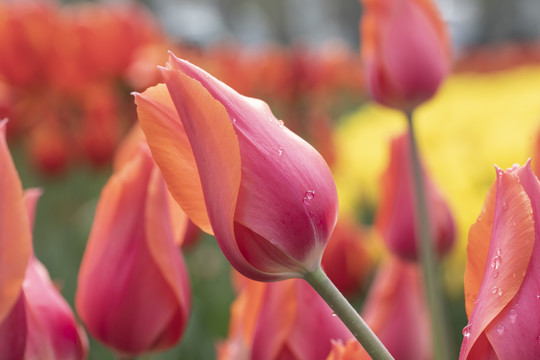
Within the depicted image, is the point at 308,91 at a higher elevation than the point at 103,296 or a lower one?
lower

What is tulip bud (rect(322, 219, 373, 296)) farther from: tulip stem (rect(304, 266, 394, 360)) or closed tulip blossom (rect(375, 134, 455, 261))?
tulip stem (rect(304, 266, 394, 360))

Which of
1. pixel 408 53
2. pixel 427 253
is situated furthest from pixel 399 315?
pixel 408 53

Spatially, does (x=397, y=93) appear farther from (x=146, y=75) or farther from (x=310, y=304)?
(x=146, y=75)

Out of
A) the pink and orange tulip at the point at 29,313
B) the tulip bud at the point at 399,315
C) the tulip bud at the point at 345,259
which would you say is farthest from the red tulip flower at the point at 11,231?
the tulip bud at the point at 345,259

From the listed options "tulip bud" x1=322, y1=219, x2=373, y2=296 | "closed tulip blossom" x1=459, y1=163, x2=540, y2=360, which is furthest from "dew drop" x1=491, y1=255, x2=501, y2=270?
"tulip bud" x1=322, y1=219, x2=373, y2=296

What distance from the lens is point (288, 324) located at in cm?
35

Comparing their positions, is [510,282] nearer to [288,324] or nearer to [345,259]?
[288,324]

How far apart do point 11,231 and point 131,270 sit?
0.28 feet

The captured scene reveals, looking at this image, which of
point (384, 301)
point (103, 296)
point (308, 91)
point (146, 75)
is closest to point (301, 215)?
point (103, 296)

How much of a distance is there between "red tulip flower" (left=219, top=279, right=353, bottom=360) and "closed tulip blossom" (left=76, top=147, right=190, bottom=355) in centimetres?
4

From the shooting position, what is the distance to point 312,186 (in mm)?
282

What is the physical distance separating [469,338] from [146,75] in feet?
3.87

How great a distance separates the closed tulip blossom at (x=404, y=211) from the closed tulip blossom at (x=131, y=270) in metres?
0.28

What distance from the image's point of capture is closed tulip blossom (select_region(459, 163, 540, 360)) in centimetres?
25
